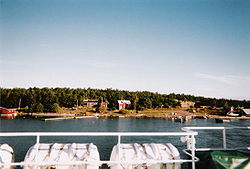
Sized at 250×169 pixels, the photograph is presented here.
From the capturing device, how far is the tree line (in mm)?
121625

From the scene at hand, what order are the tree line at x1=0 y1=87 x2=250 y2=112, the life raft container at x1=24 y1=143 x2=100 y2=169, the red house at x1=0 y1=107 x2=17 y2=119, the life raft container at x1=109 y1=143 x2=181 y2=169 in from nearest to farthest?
the life raft container at x1=24 y1=143 x2=100 y2=169 < the life raft container at x1=109 y1=143 x2=181 y2=169 < the red house at x1=0 y1=107 x2=17 y2=119 < the tree line at x1=0 y1=87 x2=250 y2=112

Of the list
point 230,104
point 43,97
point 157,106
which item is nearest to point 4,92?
point 43,97

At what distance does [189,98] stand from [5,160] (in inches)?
7646

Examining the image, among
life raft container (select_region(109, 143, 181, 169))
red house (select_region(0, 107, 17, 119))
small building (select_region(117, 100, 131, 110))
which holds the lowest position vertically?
red house (select_region(0, 107, 17, 119))

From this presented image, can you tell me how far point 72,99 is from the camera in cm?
13675

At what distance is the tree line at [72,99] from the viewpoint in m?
122

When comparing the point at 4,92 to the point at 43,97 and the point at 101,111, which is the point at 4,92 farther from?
the point at 101,111

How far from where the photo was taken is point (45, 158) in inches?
163

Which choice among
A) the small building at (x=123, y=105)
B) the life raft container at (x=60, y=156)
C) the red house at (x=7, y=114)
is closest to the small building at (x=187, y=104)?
the small building at (x=123, y=105)

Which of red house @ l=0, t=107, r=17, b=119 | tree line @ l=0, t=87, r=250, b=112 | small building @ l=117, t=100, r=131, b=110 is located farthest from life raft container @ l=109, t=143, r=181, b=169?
small building @ l=117, t=100, r=131, b=110

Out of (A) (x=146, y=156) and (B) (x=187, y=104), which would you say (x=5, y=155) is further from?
(B) (x=187, y=104)

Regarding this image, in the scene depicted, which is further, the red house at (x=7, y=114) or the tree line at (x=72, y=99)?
the tree line at (x=72, y=99)

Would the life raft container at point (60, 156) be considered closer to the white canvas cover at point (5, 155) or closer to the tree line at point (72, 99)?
the white canvas cover at point (5, 155)

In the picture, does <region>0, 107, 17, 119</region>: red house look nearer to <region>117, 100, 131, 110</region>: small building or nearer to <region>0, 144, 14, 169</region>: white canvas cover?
<region>117, 100, 131, 110</region>: small building
